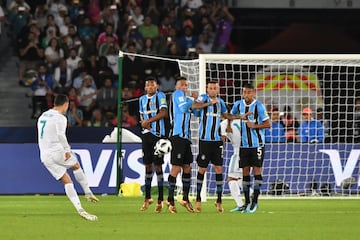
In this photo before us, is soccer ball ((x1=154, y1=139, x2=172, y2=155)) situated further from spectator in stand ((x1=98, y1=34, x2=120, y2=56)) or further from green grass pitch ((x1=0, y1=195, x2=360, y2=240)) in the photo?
spectator in stand ((x1=98, y1=34, x2=120, y2=56))

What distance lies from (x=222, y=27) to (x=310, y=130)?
7.62m

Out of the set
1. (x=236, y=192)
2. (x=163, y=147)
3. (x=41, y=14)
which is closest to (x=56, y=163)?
(x=163, y=147)

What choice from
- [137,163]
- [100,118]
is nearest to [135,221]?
[137,163]

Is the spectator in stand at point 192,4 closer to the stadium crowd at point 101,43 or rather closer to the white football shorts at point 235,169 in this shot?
the stadium crowd at point 101,43

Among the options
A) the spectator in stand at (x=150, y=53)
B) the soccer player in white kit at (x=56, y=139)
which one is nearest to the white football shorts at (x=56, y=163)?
the soccer player in white kit at (x=56, y=139)

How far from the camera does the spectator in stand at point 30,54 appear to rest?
98.6 ft

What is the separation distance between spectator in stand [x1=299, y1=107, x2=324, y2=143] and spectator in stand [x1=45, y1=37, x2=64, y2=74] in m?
8.23

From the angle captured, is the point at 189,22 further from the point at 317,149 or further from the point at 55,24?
the point at 317,149

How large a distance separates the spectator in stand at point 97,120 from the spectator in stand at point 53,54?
247 centimetres

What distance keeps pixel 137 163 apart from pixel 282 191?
319cm

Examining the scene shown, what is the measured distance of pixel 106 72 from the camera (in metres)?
29.4

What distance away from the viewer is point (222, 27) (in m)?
31.1

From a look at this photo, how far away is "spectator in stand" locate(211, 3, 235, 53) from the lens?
3102cm

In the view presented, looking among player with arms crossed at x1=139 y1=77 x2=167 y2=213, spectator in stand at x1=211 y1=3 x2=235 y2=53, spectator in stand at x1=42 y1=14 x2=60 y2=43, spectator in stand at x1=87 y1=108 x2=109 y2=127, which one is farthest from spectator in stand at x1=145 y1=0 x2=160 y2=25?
player with arms crossed at x1=139 y1=77 x2=167 y2=213
